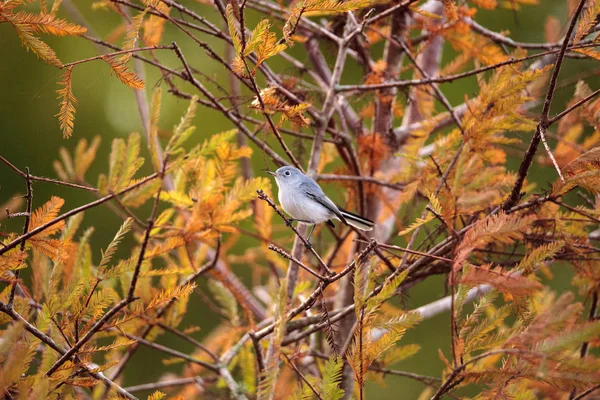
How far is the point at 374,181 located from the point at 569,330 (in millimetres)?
1285

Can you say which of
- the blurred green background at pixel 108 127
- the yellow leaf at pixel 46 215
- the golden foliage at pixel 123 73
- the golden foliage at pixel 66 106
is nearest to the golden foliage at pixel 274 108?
the golden foliage at pixel 123 73

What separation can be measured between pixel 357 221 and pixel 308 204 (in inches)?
9.0

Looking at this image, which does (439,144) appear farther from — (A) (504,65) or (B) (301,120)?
(B) (301,120)

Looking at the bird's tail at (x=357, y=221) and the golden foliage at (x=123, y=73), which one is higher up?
the golden foliage at (x=123, y=73)

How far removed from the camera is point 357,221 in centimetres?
244

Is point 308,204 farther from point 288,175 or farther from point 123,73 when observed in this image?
point 123,73

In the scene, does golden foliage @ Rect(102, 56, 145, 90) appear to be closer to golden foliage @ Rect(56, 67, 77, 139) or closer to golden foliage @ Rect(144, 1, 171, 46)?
golden foliage @ Rect(56, 67, 77, 139)

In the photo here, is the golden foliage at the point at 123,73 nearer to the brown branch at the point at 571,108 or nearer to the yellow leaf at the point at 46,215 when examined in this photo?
the yellow leaf at the point at 46,215

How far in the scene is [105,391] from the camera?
2.03m

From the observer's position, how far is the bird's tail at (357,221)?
239 cm

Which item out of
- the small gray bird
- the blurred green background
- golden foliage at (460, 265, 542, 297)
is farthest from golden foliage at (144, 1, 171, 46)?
the blurred green background

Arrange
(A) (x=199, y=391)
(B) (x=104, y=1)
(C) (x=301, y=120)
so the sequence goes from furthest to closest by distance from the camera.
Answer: (A) (x=199, y=391), (B) (x=104, y=1), (C) (x=301, y=120)

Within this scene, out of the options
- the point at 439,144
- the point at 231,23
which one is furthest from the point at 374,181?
the point at 231,23

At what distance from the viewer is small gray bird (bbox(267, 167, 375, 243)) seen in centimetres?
244
